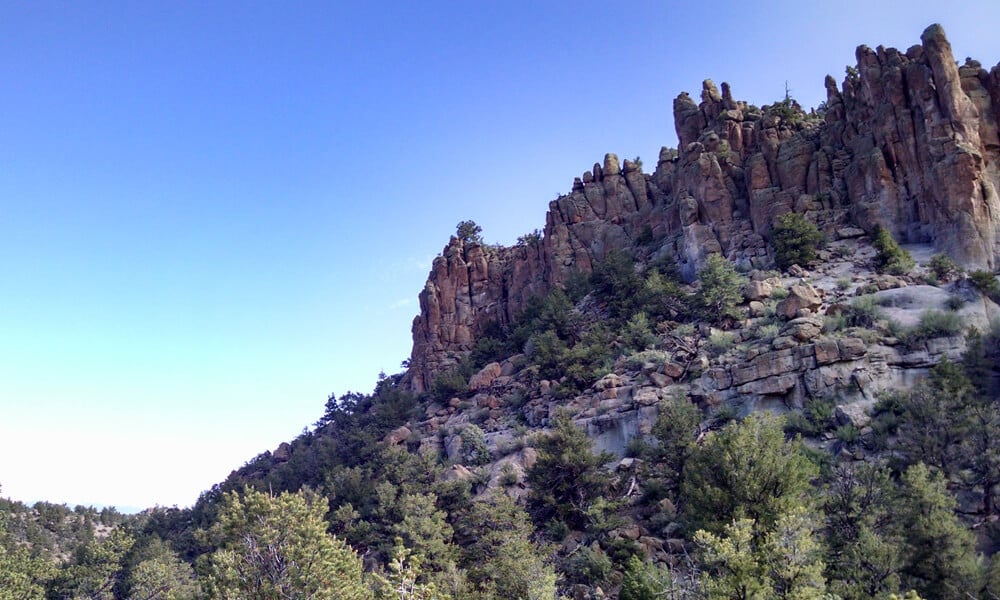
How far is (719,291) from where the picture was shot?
143 feet

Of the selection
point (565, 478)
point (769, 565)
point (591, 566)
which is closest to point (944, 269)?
point (565, 478)

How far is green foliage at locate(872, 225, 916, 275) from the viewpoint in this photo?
40.3 metres

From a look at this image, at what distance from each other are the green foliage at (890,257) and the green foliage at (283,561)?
37.1m

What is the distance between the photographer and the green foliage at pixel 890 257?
40281 millimetres

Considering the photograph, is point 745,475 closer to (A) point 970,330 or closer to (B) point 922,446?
(B) point 922,446

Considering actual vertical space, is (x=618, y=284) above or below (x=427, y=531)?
above

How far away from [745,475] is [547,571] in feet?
25.9

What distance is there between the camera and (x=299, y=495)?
2592cm

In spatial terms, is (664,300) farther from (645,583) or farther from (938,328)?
(645,583)

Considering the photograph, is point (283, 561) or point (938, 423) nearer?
point (283, 561)

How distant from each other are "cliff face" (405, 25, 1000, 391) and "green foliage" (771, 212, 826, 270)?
220 cm

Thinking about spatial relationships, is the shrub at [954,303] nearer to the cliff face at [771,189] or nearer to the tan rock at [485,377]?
the cliff face at [771,189]

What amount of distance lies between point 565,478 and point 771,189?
3239cm

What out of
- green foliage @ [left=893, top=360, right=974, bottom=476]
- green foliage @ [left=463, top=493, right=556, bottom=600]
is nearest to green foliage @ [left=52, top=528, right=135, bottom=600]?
green foliage @ [left=463, top=493, right=556, bottom=600]
